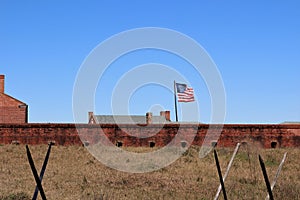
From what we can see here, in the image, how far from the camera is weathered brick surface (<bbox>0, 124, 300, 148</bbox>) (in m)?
30.3

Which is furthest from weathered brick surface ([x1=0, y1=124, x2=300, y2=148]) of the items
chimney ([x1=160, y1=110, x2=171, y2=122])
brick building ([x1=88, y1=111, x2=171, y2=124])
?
chimney ([x1=160, y1=110, x2=171, y2=122])

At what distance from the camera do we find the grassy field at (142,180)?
41.5ft

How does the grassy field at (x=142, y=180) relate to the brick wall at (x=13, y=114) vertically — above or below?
below

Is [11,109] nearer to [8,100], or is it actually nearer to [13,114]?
[13,114]

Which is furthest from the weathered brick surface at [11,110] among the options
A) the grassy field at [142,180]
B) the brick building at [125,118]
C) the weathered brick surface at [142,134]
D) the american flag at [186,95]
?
the grassy field at [142,180]

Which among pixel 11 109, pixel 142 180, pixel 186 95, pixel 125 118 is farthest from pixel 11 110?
pixel 142 180

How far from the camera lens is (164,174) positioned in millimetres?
17750

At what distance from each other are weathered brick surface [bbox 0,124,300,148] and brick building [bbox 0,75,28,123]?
10.4 m

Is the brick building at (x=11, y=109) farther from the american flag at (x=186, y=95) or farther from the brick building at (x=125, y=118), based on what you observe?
the american flag at (x=186, y=95)

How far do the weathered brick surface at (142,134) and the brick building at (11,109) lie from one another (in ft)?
34.0

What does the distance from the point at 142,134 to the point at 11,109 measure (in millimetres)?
15186

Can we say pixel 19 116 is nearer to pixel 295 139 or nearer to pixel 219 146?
pixel 219 146

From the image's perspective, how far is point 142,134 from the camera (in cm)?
3089

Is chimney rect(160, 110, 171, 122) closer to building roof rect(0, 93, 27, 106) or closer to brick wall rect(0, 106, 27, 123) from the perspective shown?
brick wall rect(0, 106, 27, 123)
